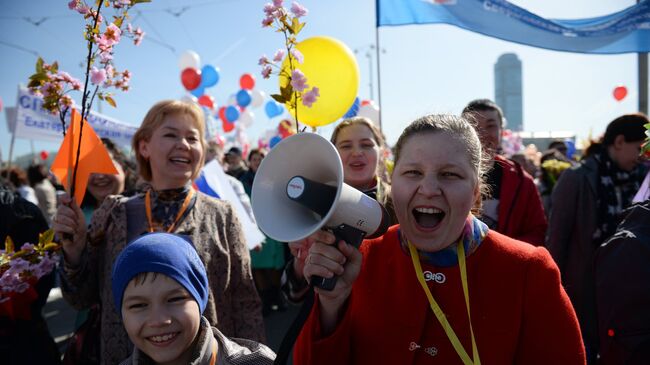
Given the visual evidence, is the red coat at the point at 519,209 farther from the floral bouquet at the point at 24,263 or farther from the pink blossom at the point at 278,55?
the floral bouquet at the point at 24,263

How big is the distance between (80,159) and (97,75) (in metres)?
0.39

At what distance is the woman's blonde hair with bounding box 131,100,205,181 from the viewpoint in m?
2.22

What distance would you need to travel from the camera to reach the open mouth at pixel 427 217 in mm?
1340

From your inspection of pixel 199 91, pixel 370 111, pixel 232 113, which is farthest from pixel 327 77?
pixel 232 113

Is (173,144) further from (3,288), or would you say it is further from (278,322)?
(278,322)

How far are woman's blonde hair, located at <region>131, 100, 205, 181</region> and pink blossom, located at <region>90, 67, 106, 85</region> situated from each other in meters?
A: 0.34

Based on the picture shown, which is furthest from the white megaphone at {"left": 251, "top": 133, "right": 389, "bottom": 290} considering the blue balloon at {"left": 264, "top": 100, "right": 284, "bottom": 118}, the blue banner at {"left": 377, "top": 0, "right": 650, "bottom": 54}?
the blue balloon at {"left": 264, "top": 100, "right": 284, "bottom": 118}

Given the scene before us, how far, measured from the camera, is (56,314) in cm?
597

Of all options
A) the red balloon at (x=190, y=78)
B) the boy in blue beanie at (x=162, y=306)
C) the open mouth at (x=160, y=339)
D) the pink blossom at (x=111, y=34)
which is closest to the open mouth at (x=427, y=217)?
the boy in blue beanie at (x=162, y=306)

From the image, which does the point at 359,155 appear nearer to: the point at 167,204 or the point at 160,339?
the point at 167,204

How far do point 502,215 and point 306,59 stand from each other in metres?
1.70

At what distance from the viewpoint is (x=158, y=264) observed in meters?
1.57

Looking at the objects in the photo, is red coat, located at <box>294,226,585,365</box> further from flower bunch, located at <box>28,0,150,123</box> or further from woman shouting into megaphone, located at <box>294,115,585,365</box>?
flower bunch, located at <box>28,0,150,123</box>

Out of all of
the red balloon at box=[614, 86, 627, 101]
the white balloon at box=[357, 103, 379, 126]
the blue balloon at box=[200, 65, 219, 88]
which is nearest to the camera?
the white balloon at box=[357, 103, 379, 126]
